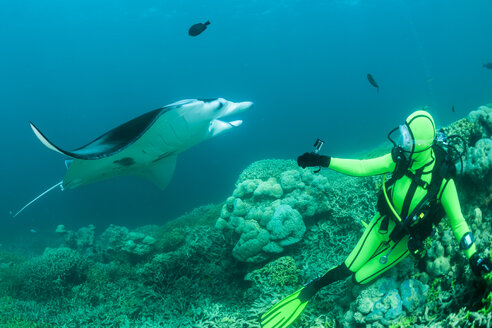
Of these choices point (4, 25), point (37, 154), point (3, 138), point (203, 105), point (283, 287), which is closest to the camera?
point (203, 105)

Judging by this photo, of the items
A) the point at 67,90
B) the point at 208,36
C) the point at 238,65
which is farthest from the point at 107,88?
the point at 238,65

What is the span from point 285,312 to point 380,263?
4.38ft

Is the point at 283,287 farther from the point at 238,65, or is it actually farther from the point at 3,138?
the point at 3,138

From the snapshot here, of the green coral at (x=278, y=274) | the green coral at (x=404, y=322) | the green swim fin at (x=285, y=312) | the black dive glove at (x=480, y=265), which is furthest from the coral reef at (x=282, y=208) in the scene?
the black dive glove at (x=480, y=265)

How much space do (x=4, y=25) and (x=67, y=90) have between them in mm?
15841

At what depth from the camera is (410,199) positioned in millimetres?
2674

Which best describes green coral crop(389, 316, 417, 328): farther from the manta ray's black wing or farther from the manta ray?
the manta ray's black wing

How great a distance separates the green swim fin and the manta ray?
2.76 metres

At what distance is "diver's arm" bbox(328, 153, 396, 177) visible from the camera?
2.99 m

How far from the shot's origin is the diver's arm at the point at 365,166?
9.82 feet

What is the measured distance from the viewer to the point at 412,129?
253 cm

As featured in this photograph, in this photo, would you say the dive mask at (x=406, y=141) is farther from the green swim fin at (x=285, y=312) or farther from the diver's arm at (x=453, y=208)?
the green swim fin at (x=285, y=312)

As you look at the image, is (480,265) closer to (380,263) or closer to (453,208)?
(453,208)

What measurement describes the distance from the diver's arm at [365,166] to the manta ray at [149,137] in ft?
5.94
